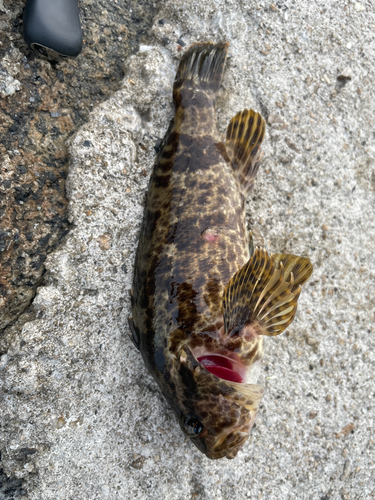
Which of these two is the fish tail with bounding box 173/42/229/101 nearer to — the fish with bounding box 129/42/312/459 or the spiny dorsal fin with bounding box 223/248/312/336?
the fish with bounding box 129/42/312/459

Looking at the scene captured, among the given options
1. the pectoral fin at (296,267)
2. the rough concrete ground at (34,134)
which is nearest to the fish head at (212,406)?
the pectoral fin at (296,267)

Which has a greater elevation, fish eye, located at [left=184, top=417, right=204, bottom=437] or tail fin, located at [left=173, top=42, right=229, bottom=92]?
tail fin, located at [left=173, top=42, right=229, bottom=92]

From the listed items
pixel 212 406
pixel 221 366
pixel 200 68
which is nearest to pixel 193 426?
pixel 212 406

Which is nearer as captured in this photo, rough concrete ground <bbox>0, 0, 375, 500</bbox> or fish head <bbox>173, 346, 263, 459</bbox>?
fish head <bbox>173, 346, 263, 459</bbox>

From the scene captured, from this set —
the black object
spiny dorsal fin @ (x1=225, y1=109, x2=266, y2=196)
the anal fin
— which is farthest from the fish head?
the black object

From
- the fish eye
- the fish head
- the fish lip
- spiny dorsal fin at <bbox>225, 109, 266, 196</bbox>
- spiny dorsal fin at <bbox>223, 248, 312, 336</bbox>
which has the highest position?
spiny dorsal fin at <bbox>225, 109, 266, 196</bbox>

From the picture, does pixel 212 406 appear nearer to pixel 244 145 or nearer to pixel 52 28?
pixel 244 145

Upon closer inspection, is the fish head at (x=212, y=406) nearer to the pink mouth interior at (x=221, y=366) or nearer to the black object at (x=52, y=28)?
the pink mouth interior at (x=221, y=366)
